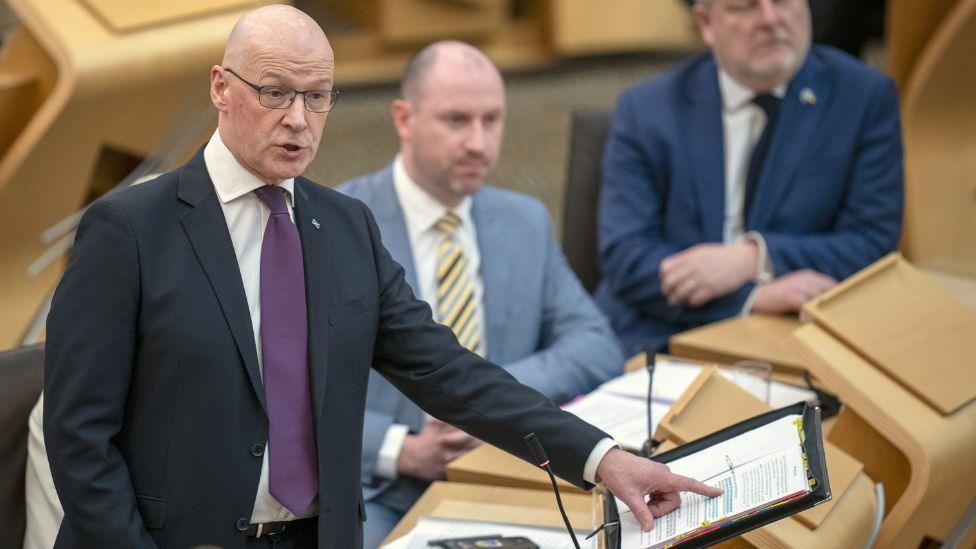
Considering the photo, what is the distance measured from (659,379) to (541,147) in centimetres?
329

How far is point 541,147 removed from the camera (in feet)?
18.6

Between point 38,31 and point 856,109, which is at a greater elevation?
point 38,31

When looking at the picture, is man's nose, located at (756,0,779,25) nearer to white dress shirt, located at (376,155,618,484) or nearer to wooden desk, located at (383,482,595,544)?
white dress shirt, located at (376,155,618,484)

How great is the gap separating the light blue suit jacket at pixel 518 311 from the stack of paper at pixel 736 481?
0.83m

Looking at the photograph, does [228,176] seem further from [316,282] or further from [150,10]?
[150,10]

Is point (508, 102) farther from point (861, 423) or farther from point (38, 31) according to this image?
point (861, 423)

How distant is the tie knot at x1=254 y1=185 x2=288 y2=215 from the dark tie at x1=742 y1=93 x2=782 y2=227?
183 cm

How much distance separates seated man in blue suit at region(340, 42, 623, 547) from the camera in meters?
2.59

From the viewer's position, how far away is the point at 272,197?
5.11ft

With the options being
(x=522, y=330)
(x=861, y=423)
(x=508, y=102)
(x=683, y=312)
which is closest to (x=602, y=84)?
(x=508, y=102)

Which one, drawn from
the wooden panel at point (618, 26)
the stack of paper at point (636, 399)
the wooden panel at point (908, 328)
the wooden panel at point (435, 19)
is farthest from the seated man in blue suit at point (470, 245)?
the wooden panel at point (618, 26)

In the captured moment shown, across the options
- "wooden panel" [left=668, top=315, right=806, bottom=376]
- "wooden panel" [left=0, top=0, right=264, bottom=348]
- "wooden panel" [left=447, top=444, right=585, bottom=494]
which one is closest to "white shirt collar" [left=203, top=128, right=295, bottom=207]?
"wooden panel" [left=447, top=444, right=585, bottom=494]

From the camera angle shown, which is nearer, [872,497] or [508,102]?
[872,497]

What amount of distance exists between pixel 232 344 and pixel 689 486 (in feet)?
2.00
